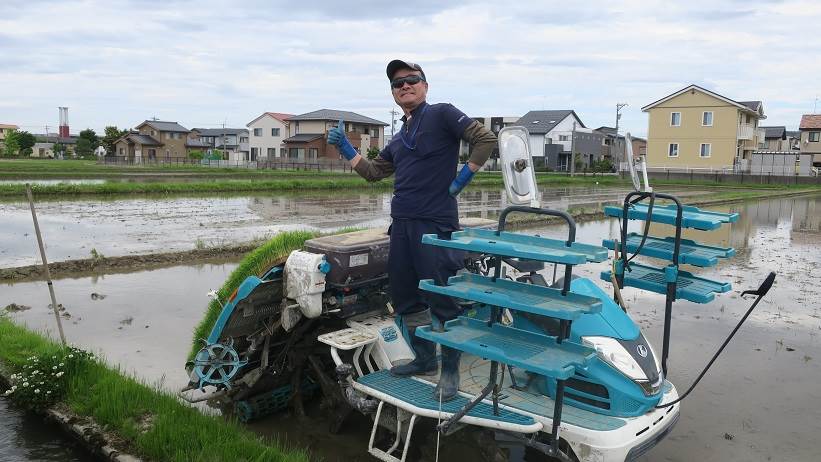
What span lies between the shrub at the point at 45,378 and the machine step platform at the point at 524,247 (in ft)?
9.45

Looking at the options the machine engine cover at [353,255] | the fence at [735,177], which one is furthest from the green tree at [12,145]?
the machine engine cover at [353,255]

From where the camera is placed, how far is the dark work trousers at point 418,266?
3664mm

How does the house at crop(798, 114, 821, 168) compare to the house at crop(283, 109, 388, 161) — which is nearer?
the house at crop(283, 109, 388, 161)

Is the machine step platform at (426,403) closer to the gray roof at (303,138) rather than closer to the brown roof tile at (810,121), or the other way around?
the gray roof at (303,138)

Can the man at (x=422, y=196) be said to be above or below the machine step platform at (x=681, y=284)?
above

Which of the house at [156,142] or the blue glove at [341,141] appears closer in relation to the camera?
the blue glove at [341,141]

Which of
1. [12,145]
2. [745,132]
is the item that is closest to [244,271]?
[745,132]

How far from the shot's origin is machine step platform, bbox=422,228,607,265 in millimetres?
2690

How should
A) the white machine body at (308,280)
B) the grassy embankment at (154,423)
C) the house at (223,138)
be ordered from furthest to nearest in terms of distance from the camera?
the house at (223,138) → the white machine body at (308,280) → the grassy embankment at (154,423)

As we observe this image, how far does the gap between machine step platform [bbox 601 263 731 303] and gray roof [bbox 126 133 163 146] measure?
6657 cm

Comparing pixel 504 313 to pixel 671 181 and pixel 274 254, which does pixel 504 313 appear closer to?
pixel 274 254

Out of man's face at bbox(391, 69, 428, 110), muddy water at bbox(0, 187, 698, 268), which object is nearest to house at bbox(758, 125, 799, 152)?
muddy water at bbox(0, 187, 698, 268)

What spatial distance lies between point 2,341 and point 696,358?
6.09 meters

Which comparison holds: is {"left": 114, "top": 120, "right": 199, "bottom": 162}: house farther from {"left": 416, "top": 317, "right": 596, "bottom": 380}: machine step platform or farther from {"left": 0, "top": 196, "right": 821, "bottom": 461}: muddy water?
{"left": 416, "top": 317, "right": 596, "bottom": 380}: machine step platform
